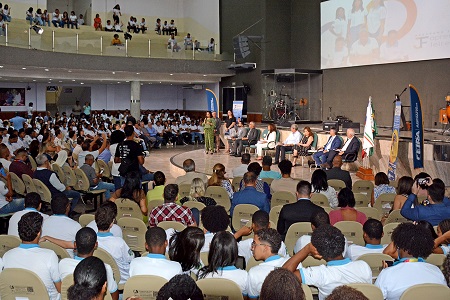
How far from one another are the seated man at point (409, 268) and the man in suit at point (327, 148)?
9.18 m

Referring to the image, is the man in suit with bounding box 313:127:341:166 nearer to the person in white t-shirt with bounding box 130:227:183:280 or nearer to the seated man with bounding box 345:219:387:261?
the seated man with bounding box 345:219:387:261

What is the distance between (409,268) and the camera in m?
3.49

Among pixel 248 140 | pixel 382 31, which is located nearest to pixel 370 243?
pixel 248 140

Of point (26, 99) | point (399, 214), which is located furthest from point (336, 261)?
point (26, 99)

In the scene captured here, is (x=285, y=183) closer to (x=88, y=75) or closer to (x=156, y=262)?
(x=156, y=262)

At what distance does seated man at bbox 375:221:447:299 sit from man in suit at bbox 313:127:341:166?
918 centimetres

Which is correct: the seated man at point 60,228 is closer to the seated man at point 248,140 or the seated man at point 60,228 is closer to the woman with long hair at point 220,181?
the woman with long hair at point 220,181

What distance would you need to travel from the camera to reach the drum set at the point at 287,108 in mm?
20422

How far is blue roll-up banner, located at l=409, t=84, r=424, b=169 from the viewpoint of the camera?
9.78 metres

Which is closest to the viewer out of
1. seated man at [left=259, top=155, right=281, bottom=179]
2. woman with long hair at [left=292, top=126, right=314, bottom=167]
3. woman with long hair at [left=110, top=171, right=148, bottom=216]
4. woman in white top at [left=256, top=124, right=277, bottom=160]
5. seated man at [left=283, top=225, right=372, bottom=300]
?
seated man at [left=283, top=225, right=372, bottom=300]

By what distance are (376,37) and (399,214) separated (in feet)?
41.5

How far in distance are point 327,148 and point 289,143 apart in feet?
4.53

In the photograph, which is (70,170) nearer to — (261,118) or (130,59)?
(130,59)

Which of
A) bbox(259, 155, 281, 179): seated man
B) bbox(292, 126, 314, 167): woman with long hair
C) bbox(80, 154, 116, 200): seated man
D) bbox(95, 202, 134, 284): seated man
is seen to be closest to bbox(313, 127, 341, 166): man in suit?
bbox(292, 126, 314, 167): woman with long hair
